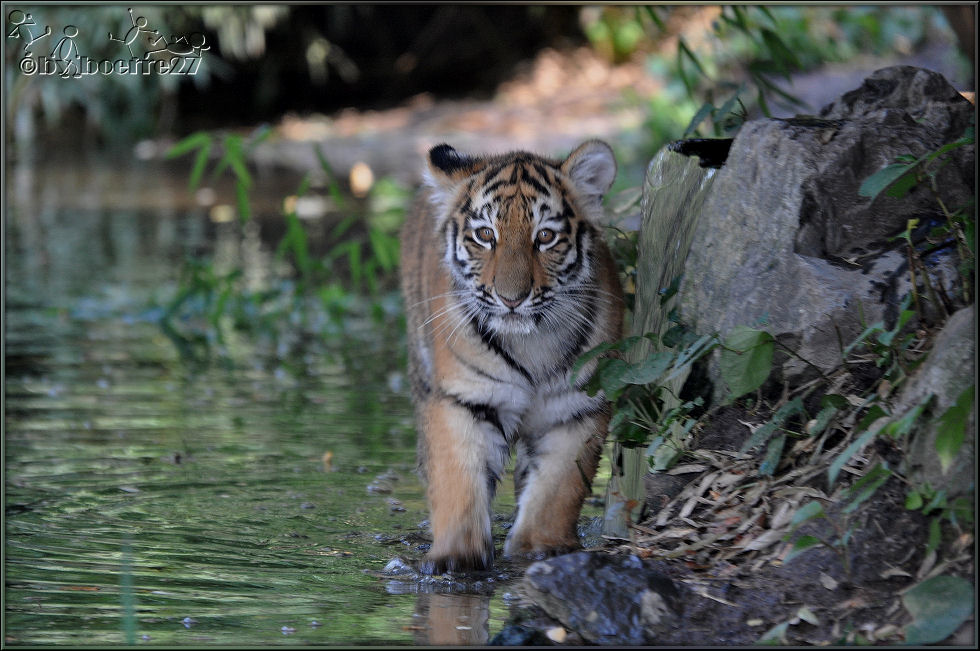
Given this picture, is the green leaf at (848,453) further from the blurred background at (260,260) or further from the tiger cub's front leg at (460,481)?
the tiger cub's front leg at (460,481)

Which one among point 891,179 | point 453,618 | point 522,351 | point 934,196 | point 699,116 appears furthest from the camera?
point 699,116

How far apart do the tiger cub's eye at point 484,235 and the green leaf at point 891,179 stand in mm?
1356

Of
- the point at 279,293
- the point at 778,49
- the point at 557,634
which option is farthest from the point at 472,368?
the point at 279,293

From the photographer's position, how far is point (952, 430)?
300 centimetres

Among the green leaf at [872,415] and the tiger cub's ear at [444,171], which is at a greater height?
the tiger cub's ear at [444,171]

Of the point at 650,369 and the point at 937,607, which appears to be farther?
the point at 650,369

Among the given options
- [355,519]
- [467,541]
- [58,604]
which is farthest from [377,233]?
[58,604]

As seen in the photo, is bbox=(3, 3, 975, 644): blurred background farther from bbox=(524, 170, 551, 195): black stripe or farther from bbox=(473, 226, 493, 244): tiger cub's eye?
bbox=(473, 226, 493, 244): tiger cub's eye

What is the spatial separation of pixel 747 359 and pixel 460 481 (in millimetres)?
1212

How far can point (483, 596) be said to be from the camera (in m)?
3.97

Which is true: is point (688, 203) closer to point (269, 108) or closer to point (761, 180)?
point (761, 180)

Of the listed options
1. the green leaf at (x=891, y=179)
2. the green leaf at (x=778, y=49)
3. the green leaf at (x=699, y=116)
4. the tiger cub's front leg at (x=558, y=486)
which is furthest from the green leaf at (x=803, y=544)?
the green leaf at (x=778, y=49)

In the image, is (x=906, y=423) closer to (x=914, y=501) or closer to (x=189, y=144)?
(x=914, y=501)

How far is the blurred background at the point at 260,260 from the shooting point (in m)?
4.20
